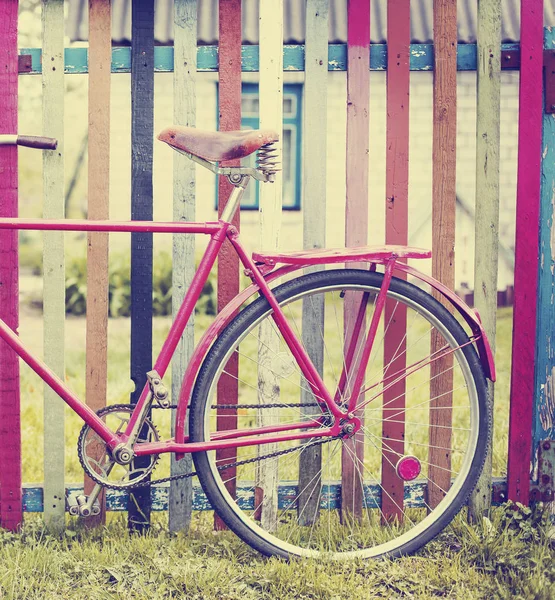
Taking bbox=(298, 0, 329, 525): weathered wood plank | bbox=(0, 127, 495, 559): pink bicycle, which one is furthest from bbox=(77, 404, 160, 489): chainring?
bbox=(298, 0, 329, 525): weathered wood plank

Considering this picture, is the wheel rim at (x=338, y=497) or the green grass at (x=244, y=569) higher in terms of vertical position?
the wheel rim at (x=338, y=497)

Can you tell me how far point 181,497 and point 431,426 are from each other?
98 centimetres

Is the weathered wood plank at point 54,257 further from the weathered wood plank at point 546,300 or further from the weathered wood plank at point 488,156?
the weathered wood plank at point 546,300

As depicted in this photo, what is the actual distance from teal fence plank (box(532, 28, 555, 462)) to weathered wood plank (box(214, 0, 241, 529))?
1138 mm

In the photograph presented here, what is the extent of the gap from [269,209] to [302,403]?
0.72 metres

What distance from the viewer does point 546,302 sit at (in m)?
3.13

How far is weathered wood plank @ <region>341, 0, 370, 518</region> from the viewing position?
119 inches

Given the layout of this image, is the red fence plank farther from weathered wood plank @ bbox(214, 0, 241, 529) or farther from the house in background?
the house in background

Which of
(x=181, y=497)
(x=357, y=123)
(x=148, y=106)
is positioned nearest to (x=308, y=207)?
(x=357, y=123)

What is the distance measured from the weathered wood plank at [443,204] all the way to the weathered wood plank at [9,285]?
1.54 m

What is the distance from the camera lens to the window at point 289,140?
9.58m

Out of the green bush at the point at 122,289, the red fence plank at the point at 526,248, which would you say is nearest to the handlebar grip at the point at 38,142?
the red fence plank at the point at 526,248

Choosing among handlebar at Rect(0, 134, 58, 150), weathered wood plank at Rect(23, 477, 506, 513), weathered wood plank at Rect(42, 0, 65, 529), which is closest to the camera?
handlebar at Rect(0, 134, 58, 150)

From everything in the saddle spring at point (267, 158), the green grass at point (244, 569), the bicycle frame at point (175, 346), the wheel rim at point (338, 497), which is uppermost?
the saddle spring at point (267, 158)
